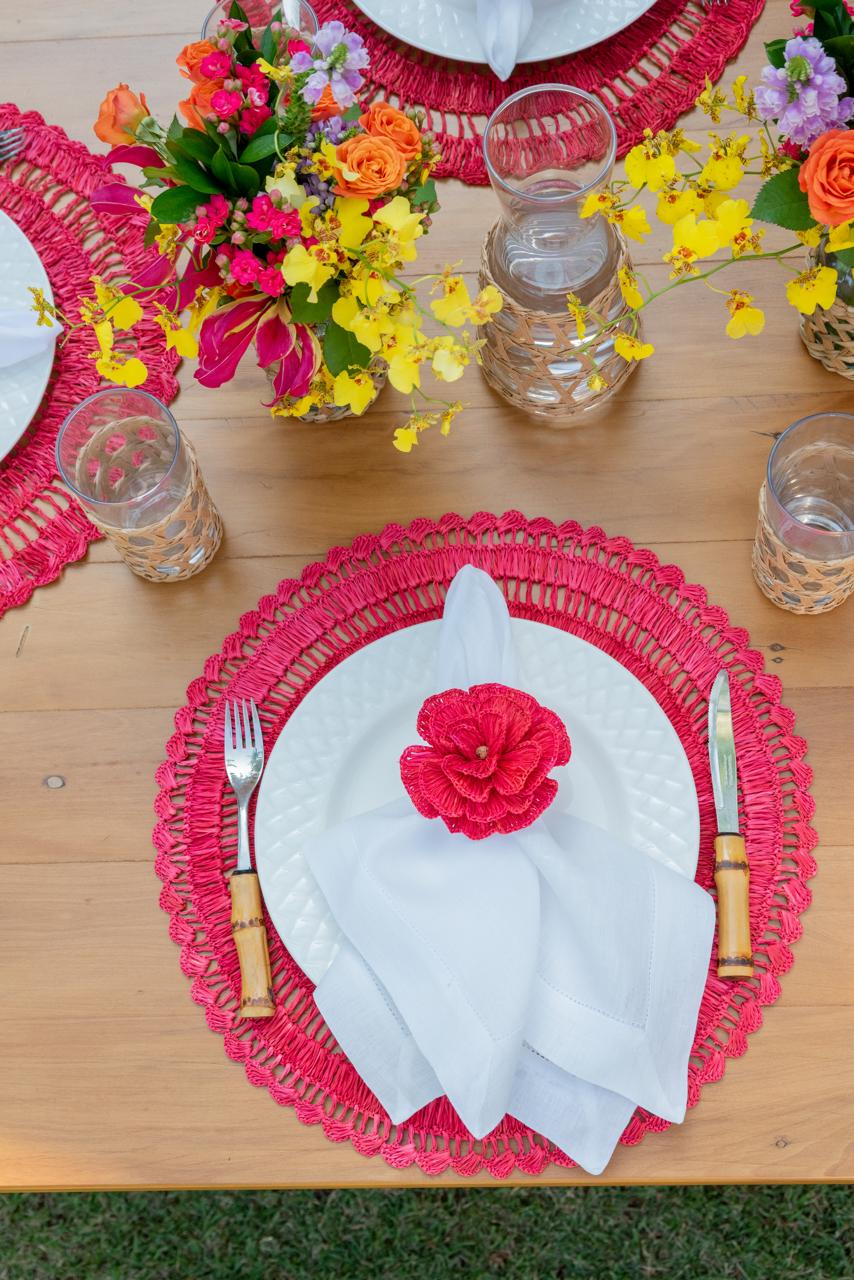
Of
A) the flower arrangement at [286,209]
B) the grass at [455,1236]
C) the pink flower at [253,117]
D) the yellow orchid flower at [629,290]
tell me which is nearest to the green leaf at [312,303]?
the flower arrangement at [286,209]

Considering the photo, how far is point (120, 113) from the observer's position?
0.76 m

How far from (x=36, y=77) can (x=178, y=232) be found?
0.49 meters

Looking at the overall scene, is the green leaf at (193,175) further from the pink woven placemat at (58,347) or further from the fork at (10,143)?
the fork at (10,143)

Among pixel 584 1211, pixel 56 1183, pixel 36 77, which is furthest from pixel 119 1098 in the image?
pixel 36 77

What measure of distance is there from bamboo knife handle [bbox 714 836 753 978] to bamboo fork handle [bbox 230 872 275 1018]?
334 millimetres

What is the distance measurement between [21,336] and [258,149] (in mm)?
361

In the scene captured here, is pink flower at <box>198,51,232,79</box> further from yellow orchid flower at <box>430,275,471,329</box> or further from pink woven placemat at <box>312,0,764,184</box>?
pink woven placemat at <box>312,0,764,184</box>

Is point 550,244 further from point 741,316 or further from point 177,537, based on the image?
point 177,537

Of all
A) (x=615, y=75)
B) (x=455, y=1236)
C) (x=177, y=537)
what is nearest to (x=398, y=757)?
(x=177, y=537)

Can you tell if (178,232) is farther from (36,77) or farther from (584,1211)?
(584,1211)

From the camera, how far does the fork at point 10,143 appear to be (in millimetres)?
1115

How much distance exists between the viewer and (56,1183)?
2.75 ft

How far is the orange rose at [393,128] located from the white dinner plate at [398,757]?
0.36m

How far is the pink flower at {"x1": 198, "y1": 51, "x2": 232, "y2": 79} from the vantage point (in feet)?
2.40
